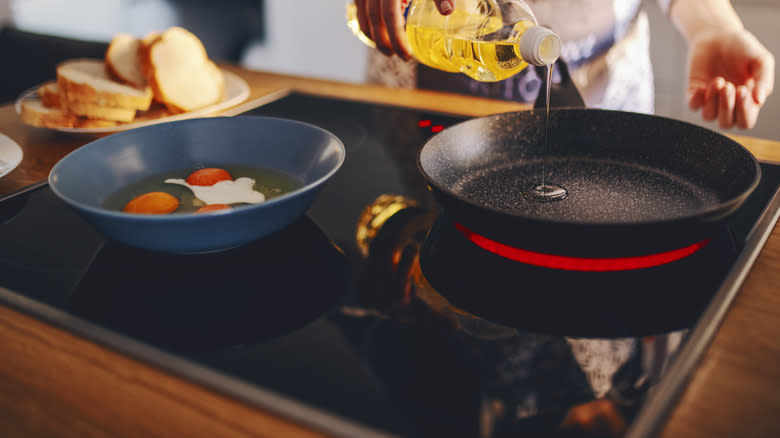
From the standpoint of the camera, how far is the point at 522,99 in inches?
49.8

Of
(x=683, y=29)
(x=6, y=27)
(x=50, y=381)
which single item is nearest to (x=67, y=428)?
(x=50, y=381)

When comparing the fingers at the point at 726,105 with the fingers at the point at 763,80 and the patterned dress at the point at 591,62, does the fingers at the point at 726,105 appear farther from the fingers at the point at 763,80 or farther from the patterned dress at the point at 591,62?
the patterned dress at the point at 591,62

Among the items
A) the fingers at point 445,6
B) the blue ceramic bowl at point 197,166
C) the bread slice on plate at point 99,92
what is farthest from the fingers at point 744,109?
the bread slice on plate at point 99,92

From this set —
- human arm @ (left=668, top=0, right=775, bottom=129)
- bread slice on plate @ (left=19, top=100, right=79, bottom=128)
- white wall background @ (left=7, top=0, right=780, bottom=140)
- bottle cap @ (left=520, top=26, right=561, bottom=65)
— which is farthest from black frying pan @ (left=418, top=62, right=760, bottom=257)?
white wall background @ (left=7, top=0, right=780, bottom=140)

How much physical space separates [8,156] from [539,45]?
74cm

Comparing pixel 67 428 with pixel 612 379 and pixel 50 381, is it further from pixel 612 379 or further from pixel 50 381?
pixel 612 379

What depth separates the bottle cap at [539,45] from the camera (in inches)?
24.1

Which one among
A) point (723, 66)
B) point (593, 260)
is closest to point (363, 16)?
→ point (593, 260)

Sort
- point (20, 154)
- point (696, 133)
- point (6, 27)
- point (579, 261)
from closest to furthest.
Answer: point (579, 261) < point (696, 133) < point (20, 154) < point (6, 27)

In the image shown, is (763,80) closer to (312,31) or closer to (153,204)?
(153,204)

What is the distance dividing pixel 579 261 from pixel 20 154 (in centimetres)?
78

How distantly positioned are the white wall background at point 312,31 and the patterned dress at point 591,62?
100 cm

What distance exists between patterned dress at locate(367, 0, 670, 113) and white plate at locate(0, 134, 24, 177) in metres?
0.82

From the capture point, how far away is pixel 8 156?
2.63 feet
